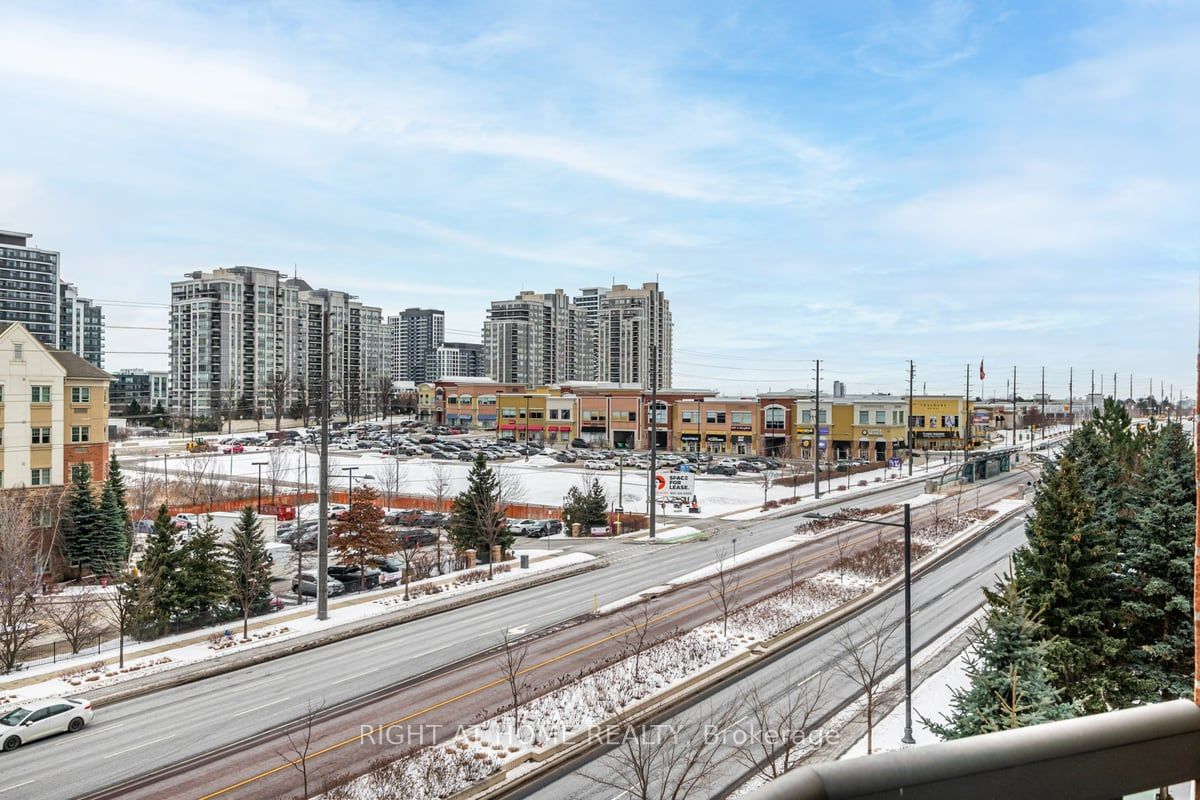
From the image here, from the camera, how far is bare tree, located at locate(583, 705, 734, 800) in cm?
1548

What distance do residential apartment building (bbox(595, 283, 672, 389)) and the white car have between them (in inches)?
6266

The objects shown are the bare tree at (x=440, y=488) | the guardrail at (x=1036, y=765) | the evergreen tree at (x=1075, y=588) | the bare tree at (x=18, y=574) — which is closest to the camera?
the guardrail at (x=1036, y=765)

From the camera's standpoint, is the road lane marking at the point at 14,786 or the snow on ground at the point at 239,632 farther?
the snow on ground at the point at 239,632

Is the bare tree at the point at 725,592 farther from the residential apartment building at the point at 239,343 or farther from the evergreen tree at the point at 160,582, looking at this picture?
the residential apartment building at the point at 239,343

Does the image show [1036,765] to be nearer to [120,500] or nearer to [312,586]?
[312,586]

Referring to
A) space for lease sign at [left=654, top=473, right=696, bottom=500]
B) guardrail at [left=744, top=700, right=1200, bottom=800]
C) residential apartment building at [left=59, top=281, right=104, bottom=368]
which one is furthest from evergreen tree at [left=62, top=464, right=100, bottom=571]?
residential apartment building at [left=59, top=281, right=104, bottom=368]

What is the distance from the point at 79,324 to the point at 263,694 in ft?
542

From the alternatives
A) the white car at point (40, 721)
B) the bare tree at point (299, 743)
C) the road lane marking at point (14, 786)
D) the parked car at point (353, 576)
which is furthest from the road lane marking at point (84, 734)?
the parked car at point (353, 576)

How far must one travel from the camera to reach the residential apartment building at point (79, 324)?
145m

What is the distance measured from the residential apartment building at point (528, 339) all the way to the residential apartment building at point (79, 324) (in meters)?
79.0

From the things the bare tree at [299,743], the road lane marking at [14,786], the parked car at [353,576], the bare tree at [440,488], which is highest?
the bare tree at [440,488]

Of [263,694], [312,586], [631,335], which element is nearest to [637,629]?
[263,694]

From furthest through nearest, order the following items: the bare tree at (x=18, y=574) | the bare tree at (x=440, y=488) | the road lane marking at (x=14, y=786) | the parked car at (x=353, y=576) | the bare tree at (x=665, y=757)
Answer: the bare tree at (x=440, y=488)
the parked car at (x=353, y=576)
the bare tree at (x=18, y=574)
the road lane marking at (x=14, y=786)
the bare tree at (x=665, y=757)

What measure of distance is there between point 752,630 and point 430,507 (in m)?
33.8
